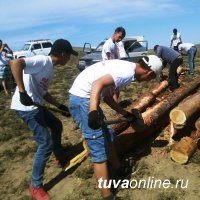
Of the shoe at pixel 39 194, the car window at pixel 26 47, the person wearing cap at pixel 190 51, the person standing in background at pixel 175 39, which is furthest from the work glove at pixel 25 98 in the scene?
the car window at pixel 26 47

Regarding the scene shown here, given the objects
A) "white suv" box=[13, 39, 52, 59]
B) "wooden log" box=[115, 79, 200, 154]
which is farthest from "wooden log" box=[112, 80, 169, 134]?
"white suv" box=[13, 39, 52, 59]

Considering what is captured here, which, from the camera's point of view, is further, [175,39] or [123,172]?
[175,39]

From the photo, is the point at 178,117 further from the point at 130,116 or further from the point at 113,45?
the point at 113,45

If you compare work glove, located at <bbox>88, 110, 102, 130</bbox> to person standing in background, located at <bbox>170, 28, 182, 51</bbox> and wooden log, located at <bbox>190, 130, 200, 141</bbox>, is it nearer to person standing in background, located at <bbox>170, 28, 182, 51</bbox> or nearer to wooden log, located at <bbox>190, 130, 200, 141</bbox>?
wooden log, located at <bbox>190, 130, 200, 141</bbox>

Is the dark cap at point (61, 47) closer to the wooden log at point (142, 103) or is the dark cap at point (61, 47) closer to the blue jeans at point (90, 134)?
the blue jeans at point (90, 134)

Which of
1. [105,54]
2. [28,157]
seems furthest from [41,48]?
[28,157]

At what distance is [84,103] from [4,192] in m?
2.30

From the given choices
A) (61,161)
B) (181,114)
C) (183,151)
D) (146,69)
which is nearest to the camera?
(146,69)

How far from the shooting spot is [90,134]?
4691mm

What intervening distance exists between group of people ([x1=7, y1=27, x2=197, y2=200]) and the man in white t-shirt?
381cm

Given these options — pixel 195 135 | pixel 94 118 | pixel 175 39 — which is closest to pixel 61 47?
pixel 94 118

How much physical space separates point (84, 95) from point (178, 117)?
7.07 feet

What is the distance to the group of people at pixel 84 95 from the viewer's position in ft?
14.5

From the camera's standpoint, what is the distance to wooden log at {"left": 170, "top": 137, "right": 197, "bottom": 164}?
579 centimetres
